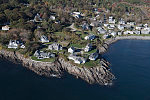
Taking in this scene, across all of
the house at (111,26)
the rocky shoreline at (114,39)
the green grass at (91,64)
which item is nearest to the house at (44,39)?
the rocky shoreline at (114,39)

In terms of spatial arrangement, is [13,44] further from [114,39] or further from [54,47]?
[114,39]

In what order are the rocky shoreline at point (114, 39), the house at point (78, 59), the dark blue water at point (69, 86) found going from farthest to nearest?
the rocky shoreline at point (114, 39), the house at point (78, 59), the dark blue water at point (69, 86)

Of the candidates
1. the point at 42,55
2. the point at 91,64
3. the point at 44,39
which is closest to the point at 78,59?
the point at 91,64

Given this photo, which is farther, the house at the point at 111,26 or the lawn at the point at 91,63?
the house at the point at 111,26

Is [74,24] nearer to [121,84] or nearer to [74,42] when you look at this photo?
[74,42]

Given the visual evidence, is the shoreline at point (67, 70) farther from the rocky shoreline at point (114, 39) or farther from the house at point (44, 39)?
the house at point (44, 39)

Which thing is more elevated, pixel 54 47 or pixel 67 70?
pixel 54 47

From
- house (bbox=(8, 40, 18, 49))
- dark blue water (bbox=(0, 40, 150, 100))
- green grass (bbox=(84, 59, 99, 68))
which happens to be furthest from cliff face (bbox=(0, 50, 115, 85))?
house (bbox=(8, 40, 18, 49))

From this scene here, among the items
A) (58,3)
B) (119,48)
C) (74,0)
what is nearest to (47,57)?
(119,48)
